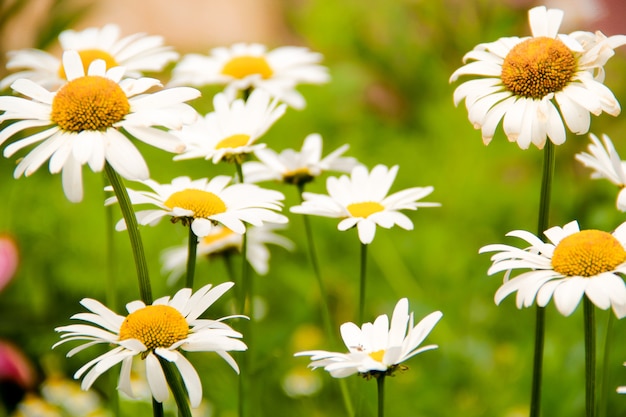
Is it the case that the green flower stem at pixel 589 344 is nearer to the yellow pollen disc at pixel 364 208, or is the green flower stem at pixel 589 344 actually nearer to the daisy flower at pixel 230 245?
the yellow pollen disc at pixel 364 208

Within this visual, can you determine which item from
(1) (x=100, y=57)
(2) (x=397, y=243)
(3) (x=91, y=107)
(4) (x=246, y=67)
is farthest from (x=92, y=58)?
(2) (x=397, y=243)

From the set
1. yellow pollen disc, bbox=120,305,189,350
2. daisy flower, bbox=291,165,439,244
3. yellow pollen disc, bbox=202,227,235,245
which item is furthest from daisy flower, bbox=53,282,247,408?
yellow pollen disc, bbox=202,227,235,245

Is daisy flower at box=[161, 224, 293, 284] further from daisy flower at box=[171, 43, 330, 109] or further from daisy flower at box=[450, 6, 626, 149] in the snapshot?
daisy flower at box=[450, 6, 626, 149]

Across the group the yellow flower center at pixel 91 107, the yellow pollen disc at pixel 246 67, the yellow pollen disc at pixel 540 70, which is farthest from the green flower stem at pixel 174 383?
the yellow pollen disc at pixel 246 67

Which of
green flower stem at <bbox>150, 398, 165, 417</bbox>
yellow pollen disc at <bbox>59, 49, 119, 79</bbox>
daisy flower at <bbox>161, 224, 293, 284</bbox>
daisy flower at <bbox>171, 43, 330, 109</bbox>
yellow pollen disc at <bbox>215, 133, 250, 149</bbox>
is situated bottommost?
green flower stem at <bbox>150, 398, 165, 417</bbox>

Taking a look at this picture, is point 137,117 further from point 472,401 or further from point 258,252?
point 472,401
